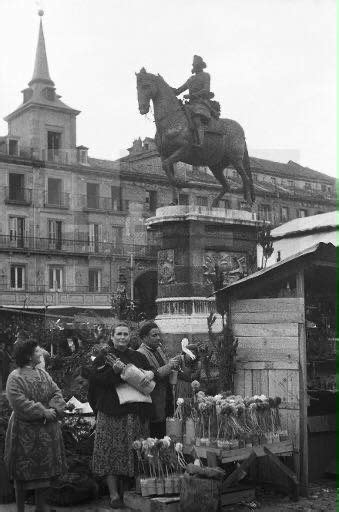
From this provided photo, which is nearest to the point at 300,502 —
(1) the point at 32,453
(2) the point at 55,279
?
(1) the point at 32,453

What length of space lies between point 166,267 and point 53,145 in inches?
1262

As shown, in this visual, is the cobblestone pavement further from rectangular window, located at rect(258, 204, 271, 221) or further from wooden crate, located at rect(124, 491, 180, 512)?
rectangular window, located at rect(258, 204, 271, 221)

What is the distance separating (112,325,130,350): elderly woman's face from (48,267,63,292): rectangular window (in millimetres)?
35804

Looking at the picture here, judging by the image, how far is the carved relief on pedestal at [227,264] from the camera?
14523 millimetres

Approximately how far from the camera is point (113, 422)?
22.6ft

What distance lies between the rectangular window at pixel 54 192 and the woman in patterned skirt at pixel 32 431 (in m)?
37.9

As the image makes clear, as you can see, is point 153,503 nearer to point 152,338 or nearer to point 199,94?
point 152,338

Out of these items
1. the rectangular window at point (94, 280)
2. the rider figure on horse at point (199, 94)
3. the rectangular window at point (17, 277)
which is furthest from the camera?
the rectangular window at point (94, 280)

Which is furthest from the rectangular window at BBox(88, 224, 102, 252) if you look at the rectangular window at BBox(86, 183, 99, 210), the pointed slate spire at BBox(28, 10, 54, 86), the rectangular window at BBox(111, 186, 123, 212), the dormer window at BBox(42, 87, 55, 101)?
the pointed slate spire at BBox(28, 10, 54, 86)

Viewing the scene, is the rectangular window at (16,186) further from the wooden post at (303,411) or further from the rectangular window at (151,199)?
the wooden post at (303,411)

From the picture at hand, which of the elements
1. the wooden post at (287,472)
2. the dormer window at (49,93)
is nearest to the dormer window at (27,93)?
the dormer window at (49,93)

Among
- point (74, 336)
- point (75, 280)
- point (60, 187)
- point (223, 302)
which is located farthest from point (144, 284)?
point (223, 302)

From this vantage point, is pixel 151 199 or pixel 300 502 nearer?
pixel 300 502

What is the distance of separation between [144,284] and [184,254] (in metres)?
28.4
